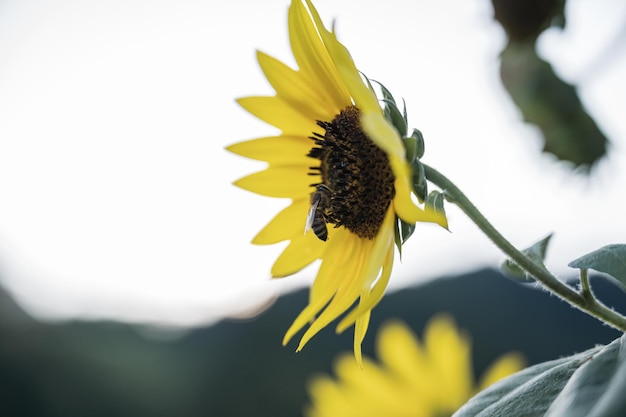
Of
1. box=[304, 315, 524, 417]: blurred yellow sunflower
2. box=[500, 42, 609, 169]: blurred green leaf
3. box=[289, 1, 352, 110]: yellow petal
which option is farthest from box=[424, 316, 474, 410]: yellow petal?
box=[289, 1, 352, 110]: yellow petal

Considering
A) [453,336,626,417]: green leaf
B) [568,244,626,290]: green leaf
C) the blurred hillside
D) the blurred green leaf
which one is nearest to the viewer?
[453,336,626,417]: green leaf

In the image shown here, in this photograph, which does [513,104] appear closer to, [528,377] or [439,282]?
[528,377]

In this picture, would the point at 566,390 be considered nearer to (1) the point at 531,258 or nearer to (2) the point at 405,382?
(1) the point at 531,258

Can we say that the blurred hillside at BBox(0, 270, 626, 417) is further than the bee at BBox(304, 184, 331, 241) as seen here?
→ Yes

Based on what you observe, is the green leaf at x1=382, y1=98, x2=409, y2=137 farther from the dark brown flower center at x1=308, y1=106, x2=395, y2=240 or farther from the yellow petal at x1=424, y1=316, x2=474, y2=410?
the yellow petal at x1=424, y1=316, x2=474, y2=410

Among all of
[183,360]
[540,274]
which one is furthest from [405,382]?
[183,360]

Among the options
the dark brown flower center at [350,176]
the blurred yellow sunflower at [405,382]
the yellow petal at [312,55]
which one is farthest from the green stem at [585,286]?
the blurred yellow sunflower at [405,382]
